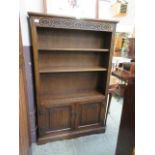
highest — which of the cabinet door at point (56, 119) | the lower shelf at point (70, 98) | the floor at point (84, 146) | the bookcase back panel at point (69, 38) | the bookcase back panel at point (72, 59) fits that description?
the bookcase back panel at point (69, 38)

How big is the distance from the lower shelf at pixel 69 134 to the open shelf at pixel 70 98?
0.52m

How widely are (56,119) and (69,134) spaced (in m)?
0.33

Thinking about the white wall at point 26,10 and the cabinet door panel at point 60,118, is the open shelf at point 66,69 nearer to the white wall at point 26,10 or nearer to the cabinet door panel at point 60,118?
the white wall at point 26,10

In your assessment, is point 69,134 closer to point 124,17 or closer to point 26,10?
point 26,10

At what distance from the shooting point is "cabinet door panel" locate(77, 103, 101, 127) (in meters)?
2.13

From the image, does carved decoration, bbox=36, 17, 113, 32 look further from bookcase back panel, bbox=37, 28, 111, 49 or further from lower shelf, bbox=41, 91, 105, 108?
lower shelf, bbox=41, 91, 105, 108

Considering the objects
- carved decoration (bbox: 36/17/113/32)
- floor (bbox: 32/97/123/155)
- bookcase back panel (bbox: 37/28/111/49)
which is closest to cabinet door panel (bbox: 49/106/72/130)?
floor (bbox: 32/97/123/155)

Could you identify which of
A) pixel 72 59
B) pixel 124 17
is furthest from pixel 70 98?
pixel 124 17

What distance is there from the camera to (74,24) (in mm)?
1726

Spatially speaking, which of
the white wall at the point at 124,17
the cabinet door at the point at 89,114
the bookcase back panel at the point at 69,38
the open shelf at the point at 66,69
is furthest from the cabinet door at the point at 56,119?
the white wall at the point at 124,17

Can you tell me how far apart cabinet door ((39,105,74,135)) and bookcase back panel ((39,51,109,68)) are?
625 mm

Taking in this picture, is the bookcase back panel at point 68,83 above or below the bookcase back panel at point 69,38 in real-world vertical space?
below

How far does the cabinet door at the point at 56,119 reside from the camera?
6.44 ft
